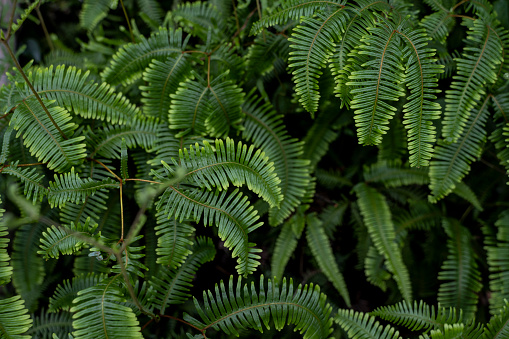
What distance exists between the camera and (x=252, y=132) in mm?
2258

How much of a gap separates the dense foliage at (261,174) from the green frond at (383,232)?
15 millimetres

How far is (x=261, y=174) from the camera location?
1.83m

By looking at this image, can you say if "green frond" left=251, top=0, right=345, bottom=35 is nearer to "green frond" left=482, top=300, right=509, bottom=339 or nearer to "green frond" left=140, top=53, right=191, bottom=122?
"green frond" left=140, top=53, right=191, bottom=122

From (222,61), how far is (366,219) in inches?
58.9

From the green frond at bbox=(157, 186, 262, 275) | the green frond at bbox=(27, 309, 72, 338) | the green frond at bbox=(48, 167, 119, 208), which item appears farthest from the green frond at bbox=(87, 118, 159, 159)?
the green frond at bbox=(27, 309, 72, 338)

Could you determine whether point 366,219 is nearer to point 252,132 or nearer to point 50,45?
point 252,132

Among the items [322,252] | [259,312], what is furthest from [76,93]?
[322,252]

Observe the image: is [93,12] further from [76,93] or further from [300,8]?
[300,8]

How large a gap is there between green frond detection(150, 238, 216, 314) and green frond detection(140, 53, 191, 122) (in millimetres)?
868

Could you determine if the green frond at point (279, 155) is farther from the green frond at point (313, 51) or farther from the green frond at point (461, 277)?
the green frond at point (461, 277)

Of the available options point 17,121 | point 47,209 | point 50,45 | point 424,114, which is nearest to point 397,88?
point 424,114

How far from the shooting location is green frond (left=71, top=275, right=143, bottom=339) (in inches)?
59.1

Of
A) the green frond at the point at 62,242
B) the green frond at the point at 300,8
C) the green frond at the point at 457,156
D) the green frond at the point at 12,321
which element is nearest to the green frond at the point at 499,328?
the green frond at the point at 457,156

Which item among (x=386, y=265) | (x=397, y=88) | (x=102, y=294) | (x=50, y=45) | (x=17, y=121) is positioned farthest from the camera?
(x=50, y=45)
